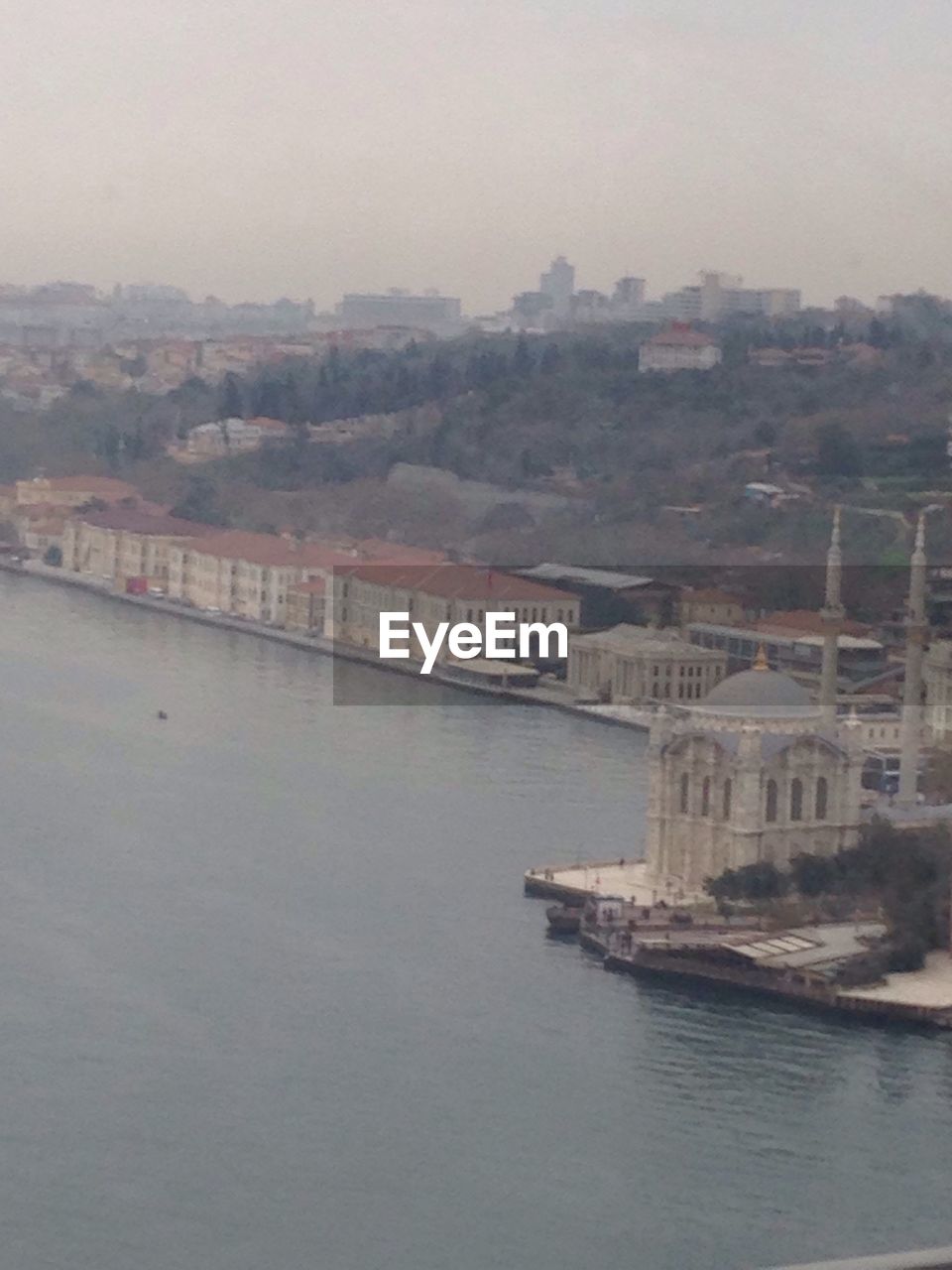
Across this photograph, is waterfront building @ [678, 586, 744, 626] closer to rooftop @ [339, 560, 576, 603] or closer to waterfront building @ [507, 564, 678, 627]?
waterfront building @ [507, 564, 678, 627]

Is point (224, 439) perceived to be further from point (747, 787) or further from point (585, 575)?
point (747, 787)

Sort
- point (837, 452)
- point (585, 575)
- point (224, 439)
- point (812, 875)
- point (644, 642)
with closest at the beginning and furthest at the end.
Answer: point (812, 875) → point (644, 642) → point (585, 575) → point (837, 452) → point (224, 439)

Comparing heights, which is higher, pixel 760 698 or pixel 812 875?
pixel 760 698

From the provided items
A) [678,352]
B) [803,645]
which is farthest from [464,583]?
[678,352]

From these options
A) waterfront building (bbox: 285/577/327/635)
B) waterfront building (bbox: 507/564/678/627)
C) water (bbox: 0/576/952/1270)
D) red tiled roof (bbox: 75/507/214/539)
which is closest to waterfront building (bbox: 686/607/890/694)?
waterfront building (bbox: 507/564/678/627)

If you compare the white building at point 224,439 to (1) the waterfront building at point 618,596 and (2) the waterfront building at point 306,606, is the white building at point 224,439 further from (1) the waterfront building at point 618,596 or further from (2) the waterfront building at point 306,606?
(1) the waterfront building at point 618,596

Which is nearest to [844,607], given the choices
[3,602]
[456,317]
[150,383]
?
[3,602]
